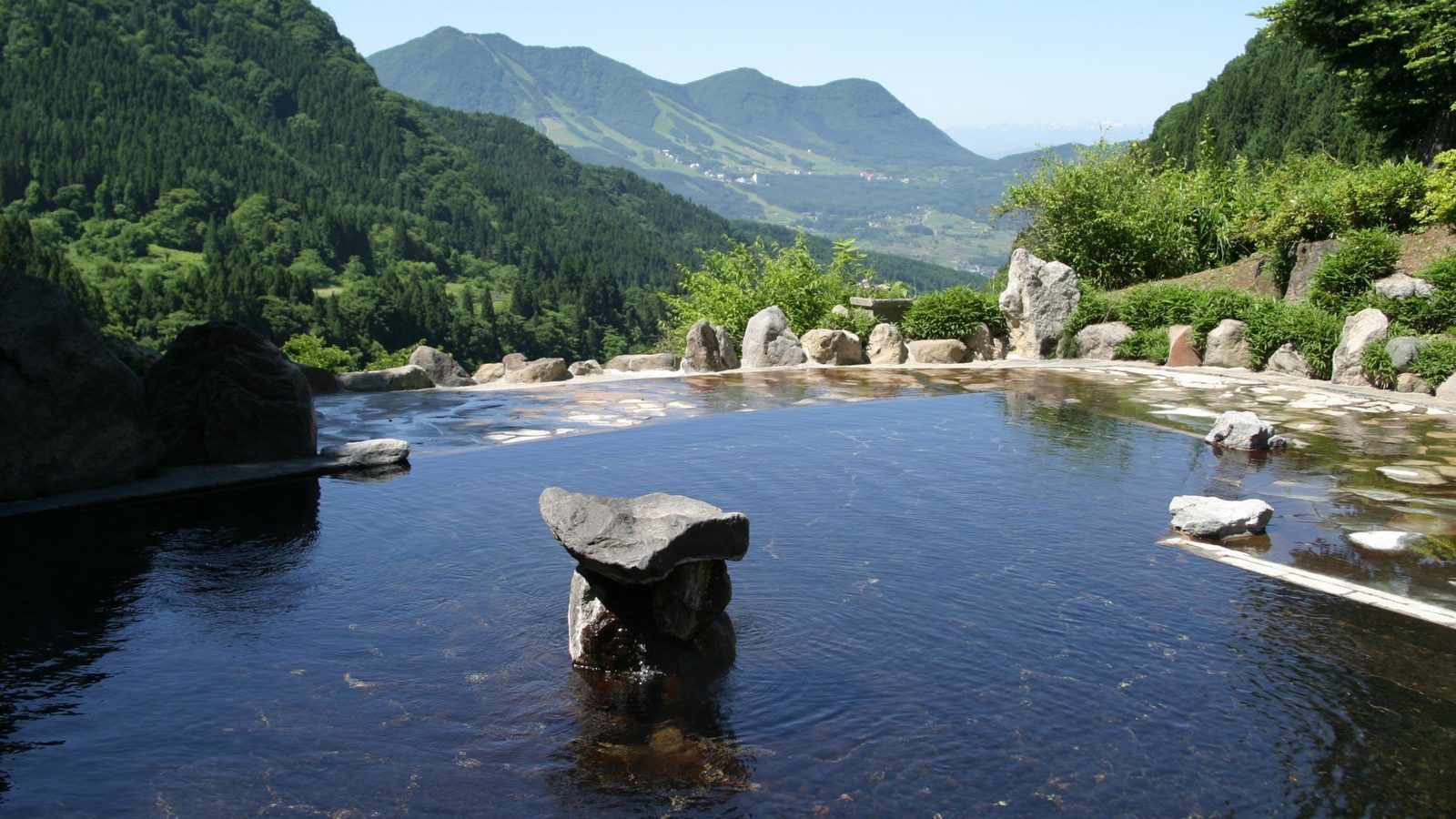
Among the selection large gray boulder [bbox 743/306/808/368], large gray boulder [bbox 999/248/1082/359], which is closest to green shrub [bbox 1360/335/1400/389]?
large gray boulder [bbox 999/248/1082/359]

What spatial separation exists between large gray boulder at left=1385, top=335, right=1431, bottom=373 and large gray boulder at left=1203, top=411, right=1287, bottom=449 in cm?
417

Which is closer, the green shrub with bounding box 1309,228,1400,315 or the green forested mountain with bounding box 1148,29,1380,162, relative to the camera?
the green shrub with bounding box 1309,228,1400,315

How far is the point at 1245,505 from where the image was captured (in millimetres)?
8555

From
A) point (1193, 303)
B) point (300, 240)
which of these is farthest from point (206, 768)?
point (300, 240)

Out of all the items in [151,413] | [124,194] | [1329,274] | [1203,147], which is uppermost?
[124,194]


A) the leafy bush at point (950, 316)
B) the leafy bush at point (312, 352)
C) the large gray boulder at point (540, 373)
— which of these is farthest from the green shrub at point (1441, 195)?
the leafy bush at point (312, 352)

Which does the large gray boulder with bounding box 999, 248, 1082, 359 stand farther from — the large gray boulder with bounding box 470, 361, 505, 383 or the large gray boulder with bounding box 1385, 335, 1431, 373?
the large gray boulder with bounding box 470, 361, 505, 383

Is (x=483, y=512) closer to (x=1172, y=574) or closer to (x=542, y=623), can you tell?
(x=542, y=623)

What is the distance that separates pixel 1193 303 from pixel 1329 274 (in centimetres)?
200

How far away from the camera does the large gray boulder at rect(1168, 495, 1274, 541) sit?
841cm

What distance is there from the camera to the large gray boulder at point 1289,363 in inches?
634

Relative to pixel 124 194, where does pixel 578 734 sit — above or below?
below

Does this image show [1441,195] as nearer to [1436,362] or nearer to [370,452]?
[1436,362]

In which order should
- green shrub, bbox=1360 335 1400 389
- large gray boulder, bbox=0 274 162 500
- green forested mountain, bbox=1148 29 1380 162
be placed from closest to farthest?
large gray boulder, bbox=0 274 162 500, green shrub, bbox=1360 335 1400 389, green forested mountain, bbox=1148 29 1380 162
